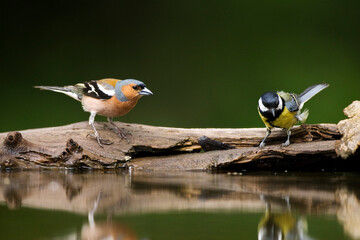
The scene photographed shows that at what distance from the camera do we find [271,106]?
8.16 ft

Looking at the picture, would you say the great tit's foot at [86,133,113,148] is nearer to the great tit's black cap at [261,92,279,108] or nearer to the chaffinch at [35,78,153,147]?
the chaffinch at [35,78,153,147]

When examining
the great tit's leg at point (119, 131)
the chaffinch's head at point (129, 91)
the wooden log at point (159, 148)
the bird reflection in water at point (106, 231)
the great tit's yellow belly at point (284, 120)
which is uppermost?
the chaffinch's head at point (129, 91)

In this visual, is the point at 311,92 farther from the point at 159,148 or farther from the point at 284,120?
the point at 159,148

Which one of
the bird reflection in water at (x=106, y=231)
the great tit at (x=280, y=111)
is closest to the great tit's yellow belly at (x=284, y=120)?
the great tit at (x=280, y=111)

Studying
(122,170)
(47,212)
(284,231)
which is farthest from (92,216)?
(122,170)

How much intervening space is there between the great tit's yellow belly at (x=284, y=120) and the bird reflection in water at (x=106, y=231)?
4.91ft

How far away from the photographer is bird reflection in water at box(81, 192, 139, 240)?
3.47ft

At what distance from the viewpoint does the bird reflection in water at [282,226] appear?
1.06 metres

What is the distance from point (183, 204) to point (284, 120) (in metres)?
1.22

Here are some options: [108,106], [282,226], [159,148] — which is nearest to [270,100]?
[159,148]

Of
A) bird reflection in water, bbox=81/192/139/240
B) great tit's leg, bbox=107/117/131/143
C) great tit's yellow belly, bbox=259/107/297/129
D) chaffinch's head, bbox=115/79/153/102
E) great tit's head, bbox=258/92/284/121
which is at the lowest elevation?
bird reflection in water, bbox=81/192/139/240

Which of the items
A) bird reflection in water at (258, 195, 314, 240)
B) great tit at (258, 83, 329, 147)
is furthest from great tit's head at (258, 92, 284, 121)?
bird reflection in water at (258, 195, 314, 240)

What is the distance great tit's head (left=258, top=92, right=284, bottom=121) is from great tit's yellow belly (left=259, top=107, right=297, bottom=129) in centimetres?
3

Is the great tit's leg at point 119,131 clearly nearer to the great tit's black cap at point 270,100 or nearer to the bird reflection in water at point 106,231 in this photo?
the great tit's black cap at point 270,100
